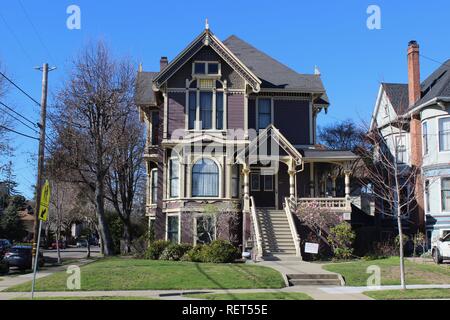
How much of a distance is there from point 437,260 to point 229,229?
10234 mm

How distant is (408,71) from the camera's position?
34344 mm

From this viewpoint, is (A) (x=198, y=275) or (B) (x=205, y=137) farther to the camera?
(B) (x=205, y=137)

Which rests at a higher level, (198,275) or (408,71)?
(408,71)

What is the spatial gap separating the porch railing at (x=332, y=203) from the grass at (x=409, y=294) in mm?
11496

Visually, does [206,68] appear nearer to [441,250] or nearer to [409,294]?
[441,250]

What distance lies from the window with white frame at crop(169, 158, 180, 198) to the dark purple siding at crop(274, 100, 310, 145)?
6475mm

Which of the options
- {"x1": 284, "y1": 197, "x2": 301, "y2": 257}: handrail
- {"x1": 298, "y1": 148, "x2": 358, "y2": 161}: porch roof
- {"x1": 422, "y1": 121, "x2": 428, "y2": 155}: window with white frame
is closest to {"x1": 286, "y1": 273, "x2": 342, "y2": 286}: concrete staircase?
{"x1": 284, "y1": 197, "x2": 301, "y2": 257}: handrail

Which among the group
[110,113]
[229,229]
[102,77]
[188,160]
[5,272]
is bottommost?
[5,272]

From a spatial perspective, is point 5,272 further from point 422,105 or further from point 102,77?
point 422,105

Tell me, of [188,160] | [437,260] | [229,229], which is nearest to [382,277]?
[437,260]

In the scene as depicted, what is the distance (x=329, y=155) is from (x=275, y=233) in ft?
18.5

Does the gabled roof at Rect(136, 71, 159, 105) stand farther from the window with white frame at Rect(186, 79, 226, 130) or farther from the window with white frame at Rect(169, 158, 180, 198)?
the window with white frame at Rect(169, 158, 180, 198)

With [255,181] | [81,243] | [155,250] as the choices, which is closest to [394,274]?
[155,250]
